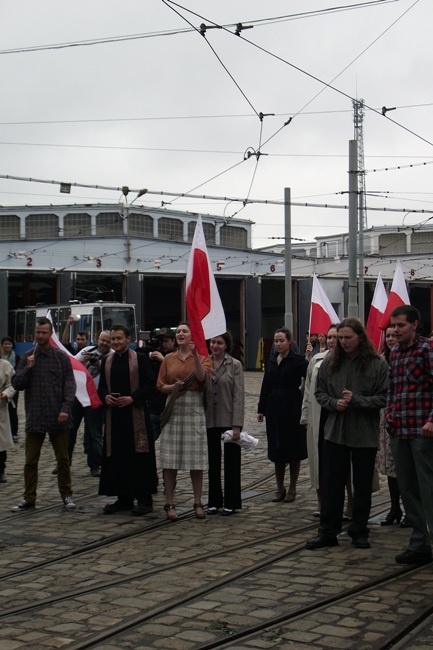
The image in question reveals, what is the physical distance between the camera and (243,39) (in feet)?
56.5

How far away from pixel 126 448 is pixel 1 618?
4054 millimetres

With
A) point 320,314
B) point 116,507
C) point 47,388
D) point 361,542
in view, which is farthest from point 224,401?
point 320,314

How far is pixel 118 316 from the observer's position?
130ft

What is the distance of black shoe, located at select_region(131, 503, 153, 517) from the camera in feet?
32.9

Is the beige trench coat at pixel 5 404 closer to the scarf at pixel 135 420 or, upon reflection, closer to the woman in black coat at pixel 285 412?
the scarf at pixel 135 420

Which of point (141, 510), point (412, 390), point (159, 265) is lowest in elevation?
point (141, 510)

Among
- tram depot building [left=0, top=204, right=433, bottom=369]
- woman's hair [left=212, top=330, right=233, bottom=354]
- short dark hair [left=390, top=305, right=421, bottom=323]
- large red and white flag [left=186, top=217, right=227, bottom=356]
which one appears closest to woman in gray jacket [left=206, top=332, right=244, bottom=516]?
woman's hair [left=212, top=330, right=233, bottom=354]

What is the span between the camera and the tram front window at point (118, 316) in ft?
128

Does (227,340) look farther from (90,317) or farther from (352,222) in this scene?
(90,317)

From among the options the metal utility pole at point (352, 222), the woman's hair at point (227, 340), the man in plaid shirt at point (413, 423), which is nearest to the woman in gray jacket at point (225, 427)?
the woman's hair at point (227, 340)

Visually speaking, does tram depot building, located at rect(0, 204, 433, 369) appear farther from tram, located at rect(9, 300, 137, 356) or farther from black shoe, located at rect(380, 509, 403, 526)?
black shoe, located at rect(380, 509, 403, 526)

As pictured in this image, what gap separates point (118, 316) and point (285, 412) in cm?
2942

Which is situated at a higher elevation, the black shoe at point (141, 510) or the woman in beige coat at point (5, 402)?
the woman in beige coat at point (5, 402)

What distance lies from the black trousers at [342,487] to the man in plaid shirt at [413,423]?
48cm
